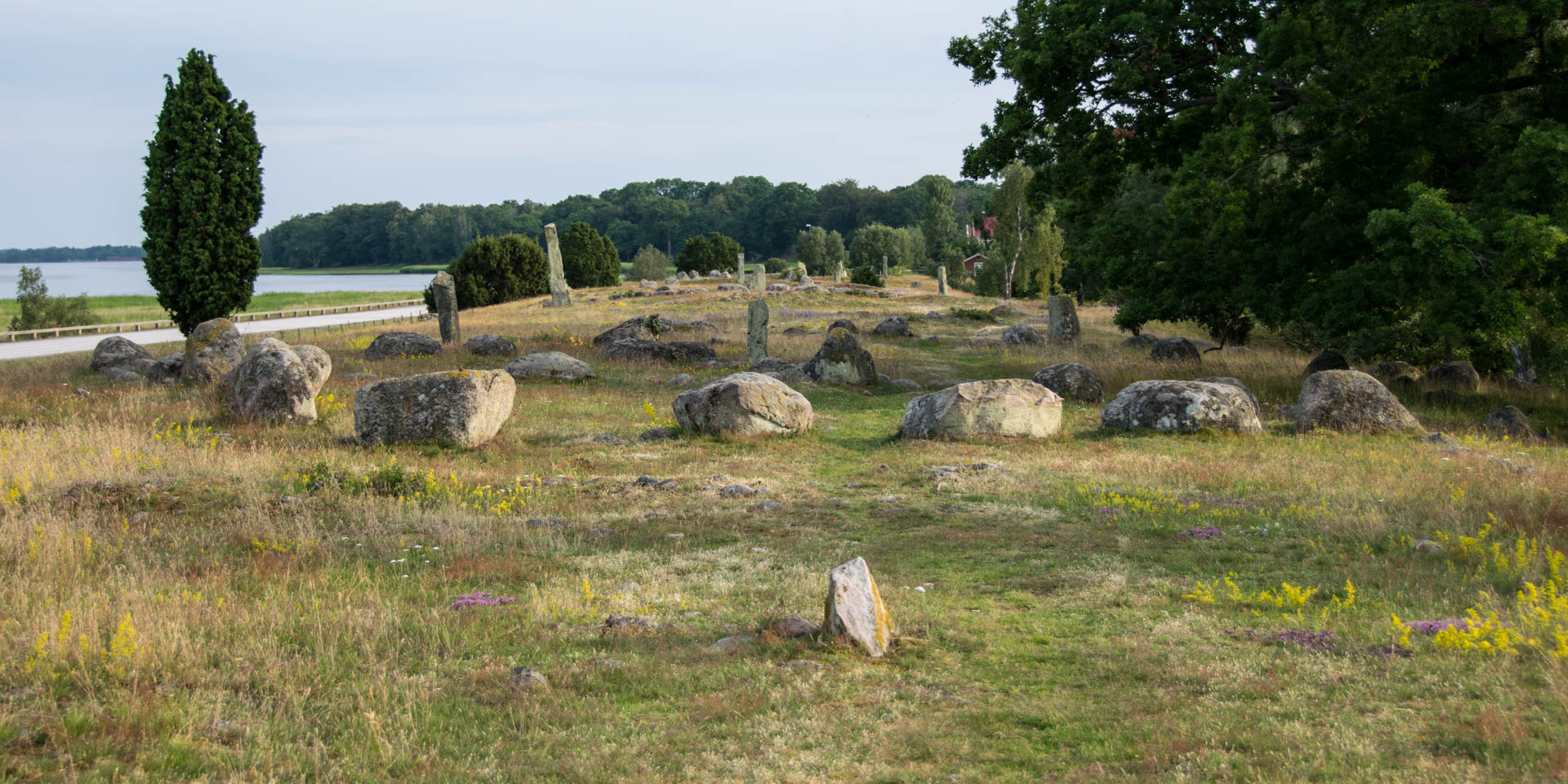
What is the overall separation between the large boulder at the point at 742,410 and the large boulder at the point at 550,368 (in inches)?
302

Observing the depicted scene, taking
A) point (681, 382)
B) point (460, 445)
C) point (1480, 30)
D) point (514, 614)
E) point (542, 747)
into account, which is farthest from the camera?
point (681, 382)

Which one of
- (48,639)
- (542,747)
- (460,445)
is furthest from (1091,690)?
(460,445)

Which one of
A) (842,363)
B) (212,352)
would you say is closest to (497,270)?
(212,352)

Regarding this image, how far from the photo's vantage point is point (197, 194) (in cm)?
3325

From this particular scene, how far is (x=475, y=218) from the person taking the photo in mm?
171500

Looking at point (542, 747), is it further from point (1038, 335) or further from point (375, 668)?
point (1038, 335)

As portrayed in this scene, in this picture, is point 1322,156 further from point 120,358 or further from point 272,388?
point 120,358

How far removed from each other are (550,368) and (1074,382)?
508 inches

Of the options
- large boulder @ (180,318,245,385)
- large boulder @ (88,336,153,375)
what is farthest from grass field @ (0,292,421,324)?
large boulder @ (180,318,245,385)

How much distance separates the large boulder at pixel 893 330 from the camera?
41219mm

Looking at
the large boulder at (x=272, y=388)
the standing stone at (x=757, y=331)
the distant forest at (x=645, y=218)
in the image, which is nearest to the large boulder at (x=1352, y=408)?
the standing stone at (x=757, y=331)

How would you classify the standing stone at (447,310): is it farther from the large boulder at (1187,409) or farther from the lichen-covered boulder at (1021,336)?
the large boulder at (1187,409)

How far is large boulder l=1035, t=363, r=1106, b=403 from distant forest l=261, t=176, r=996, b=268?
101851 mm

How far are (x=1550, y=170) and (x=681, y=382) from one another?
18574 mm
